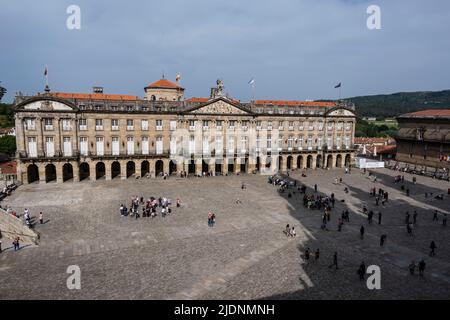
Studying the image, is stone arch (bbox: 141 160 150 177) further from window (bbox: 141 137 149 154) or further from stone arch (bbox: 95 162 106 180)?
stone arch (bbox: 95 162 106 180)

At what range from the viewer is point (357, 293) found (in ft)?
64.6

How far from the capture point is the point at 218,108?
56.2 meters

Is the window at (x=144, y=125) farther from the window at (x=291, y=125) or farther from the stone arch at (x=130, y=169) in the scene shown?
the window at (x=291, y=125)

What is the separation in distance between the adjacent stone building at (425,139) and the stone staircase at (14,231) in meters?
62.8

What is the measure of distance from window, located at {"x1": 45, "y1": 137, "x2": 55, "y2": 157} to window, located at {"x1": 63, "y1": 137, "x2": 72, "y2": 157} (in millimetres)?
1441

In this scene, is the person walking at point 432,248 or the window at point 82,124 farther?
the window at point 82,124

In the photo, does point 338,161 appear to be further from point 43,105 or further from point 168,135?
point 43,105

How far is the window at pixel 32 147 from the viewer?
47.2 m

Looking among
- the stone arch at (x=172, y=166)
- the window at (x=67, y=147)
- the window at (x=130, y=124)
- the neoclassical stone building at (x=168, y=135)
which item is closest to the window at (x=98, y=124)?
the neoclassical stone building at (x=168, y=135)

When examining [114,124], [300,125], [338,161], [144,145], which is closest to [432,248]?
[144,145]

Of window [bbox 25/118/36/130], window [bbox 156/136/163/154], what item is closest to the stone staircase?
window [bbox 25/118/36/130]

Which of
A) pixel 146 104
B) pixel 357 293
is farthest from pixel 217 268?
pixel 146 104

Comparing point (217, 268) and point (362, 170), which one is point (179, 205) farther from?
point (362, 170)
